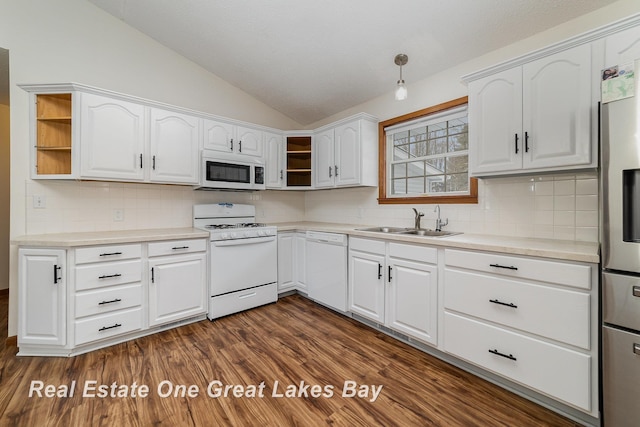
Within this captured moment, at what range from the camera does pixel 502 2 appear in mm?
1937

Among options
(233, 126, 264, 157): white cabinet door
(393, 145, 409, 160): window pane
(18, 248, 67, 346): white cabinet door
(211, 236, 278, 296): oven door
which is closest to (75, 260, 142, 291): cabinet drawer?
(18, 248, 67, 346): white cabinet door

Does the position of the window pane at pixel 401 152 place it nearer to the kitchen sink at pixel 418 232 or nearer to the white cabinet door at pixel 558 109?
the kitchen sink at pixel 418 232

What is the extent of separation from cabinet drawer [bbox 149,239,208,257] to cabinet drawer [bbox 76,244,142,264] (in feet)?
0.38

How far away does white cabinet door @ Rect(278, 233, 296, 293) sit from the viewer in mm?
3393

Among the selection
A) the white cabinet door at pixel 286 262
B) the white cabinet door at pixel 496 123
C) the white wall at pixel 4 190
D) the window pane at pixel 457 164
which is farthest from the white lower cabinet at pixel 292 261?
the white wall at pixel 4 190

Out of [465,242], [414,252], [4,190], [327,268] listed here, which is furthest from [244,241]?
[4,190]

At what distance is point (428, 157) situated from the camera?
9.71 feet

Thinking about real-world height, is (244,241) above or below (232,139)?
below

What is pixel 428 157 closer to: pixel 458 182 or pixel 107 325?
pixel 458 182

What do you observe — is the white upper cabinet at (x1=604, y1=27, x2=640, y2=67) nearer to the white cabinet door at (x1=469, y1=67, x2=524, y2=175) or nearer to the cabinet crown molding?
the cabinet crown molding

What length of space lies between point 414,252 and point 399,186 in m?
1.30

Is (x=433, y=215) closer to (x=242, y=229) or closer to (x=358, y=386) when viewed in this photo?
(x=358, y=386)

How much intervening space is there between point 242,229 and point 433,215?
2055 millimetres

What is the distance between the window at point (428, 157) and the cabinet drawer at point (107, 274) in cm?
264
